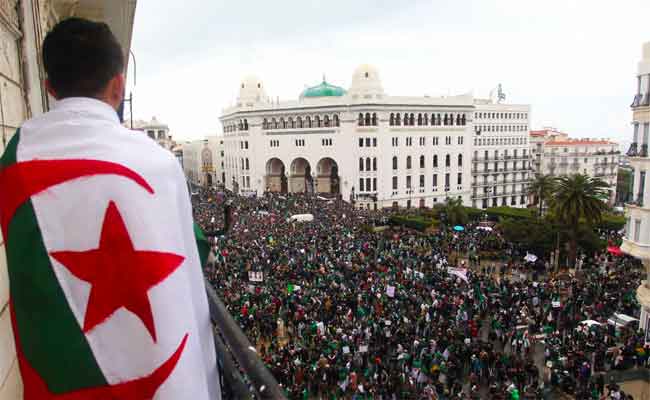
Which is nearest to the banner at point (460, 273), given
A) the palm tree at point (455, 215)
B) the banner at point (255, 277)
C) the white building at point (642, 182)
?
the white building at point (642, 182)

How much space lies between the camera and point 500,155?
60969 millimetres

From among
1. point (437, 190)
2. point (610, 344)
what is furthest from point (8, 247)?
point (437, 190)

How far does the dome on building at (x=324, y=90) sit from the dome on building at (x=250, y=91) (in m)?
6.41

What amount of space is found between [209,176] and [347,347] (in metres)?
74.9

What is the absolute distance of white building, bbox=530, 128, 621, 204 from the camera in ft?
220

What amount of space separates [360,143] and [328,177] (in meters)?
7.02

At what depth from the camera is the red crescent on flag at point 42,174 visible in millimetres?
1485

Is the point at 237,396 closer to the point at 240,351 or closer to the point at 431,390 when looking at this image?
the point at 240,351

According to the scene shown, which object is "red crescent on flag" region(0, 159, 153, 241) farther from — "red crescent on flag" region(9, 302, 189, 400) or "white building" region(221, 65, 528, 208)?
"white building" region(221, 65, 528, 208)

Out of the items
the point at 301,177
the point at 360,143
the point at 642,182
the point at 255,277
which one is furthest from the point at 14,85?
the point at 301,177

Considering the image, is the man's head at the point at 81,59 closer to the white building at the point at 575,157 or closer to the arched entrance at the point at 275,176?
the arched entrance at the point at 275,176

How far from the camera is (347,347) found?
1242 cm

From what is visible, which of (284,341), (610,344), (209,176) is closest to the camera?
(610,344)

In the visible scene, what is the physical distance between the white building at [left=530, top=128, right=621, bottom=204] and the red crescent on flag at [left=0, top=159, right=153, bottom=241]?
7185 cm
